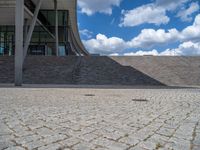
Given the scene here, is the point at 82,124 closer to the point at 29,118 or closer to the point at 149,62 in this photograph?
the point at 29,118

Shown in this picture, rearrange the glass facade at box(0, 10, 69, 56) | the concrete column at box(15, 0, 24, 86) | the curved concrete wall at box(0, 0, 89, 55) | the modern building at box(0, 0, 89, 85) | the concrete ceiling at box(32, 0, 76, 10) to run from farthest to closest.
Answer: the glass facade at box(0, 10, 69, 56)
the modern building at box(0, 0, 89, 85)
the concrete ceiling at box(32, 0, 76, 10)
the curved concrete wall at box(0, 0, 89, 55)
the concrete column at box(15, 0, 24, 86)

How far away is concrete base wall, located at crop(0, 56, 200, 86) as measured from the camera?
19.3m

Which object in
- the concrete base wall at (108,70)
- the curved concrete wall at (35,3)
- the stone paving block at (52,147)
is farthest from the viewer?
the curved concrete wall at (35,3)

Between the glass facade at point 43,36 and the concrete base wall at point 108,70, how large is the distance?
1236cm

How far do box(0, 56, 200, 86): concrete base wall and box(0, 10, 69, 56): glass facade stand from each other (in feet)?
40.5

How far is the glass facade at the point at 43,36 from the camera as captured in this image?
114 ft

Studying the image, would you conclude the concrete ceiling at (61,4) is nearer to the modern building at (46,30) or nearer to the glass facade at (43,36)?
the modern building at (46,30)

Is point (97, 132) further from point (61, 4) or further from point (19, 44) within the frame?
point (61, 4)

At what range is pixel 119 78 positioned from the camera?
19.6 metres

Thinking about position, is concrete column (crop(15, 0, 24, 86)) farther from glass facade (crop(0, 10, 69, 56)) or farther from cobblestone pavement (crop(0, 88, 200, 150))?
glass facade (crop(0, 10, 69, 56))

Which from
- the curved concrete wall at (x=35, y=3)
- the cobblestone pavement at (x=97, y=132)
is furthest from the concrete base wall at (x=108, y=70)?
the cobblestone pavement at (x=97, y=132)

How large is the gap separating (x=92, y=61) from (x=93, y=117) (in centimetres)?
1814

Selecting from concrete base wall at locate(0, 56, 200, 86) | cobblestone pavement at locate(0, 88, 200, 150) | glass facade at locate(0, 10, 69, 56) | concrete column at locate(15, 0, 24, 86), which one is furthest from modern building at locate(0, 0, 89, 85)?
cobblestone pavement at locate(0, 88, 200, 150)

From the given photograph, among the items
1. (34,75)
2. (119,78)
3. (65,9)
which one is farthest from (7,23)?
(119,78)
